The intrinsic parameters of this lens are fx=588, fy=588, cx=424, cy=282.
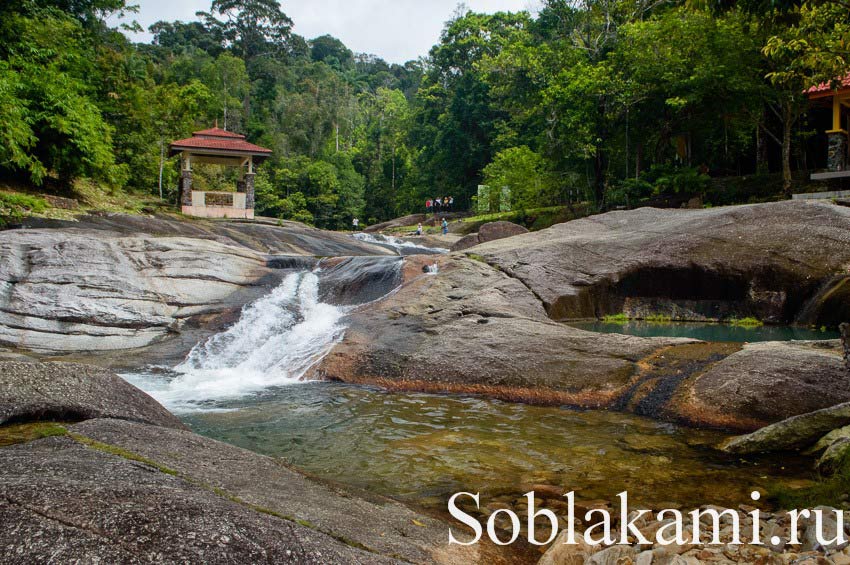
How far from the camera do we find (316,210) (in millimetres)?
47406

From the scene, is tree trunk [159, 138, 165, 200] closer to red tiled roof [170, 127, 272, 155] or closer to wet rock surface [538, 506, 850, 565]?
red tiled roof [170, 127, 272, 155]

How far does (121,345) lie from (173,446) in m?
9.47

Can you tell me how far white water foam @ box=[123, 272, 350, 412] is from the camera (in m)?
9.60

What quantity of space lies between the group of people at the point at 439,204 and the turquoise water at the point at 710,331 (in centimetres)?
Answer: 3339

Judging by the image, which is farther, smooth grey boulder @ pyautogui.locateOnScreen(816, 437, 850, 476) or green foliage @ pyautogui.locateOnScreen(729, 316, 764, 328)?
green foliage @ pyautogui.locateOnScreen(729, 316, 764, 328)

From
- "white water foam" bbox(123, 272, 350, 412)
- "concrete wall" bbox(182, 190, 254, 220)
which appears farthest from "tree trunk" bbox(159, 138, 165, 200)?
→ "white water foam" bbox(123, 272, 350, 412)

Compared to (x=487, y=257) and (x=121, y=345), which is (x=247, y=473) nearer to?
(x=121, y=345)

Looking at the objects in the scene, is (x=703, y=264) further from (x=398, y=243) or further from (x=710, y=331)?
(x=398, y=243)

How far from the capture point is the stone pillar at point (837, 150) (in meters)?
21.9

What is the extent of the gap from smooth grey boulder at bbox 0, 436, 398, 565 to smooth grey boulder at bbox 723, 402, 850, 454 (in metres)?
4.70

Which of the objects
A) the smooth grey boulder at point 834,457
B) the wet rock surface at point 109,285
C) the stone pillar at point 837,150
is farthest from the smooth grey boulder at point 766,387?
the stone pillar at point 837,150

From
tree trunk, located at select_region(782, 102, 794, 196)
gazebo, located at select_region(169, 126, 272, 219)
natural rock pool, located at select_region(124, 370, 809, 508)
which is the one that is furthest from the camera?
gazebo, located at select_region(169, 126, 272, 219)

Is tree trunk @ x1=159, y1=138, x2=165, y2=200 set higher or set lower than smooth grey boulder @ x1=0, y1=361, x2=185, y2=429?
higher

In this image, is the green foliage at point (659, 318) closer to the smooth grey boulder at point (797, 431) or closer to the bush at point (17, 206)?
the smooth grey boulder at point (797, 431)
